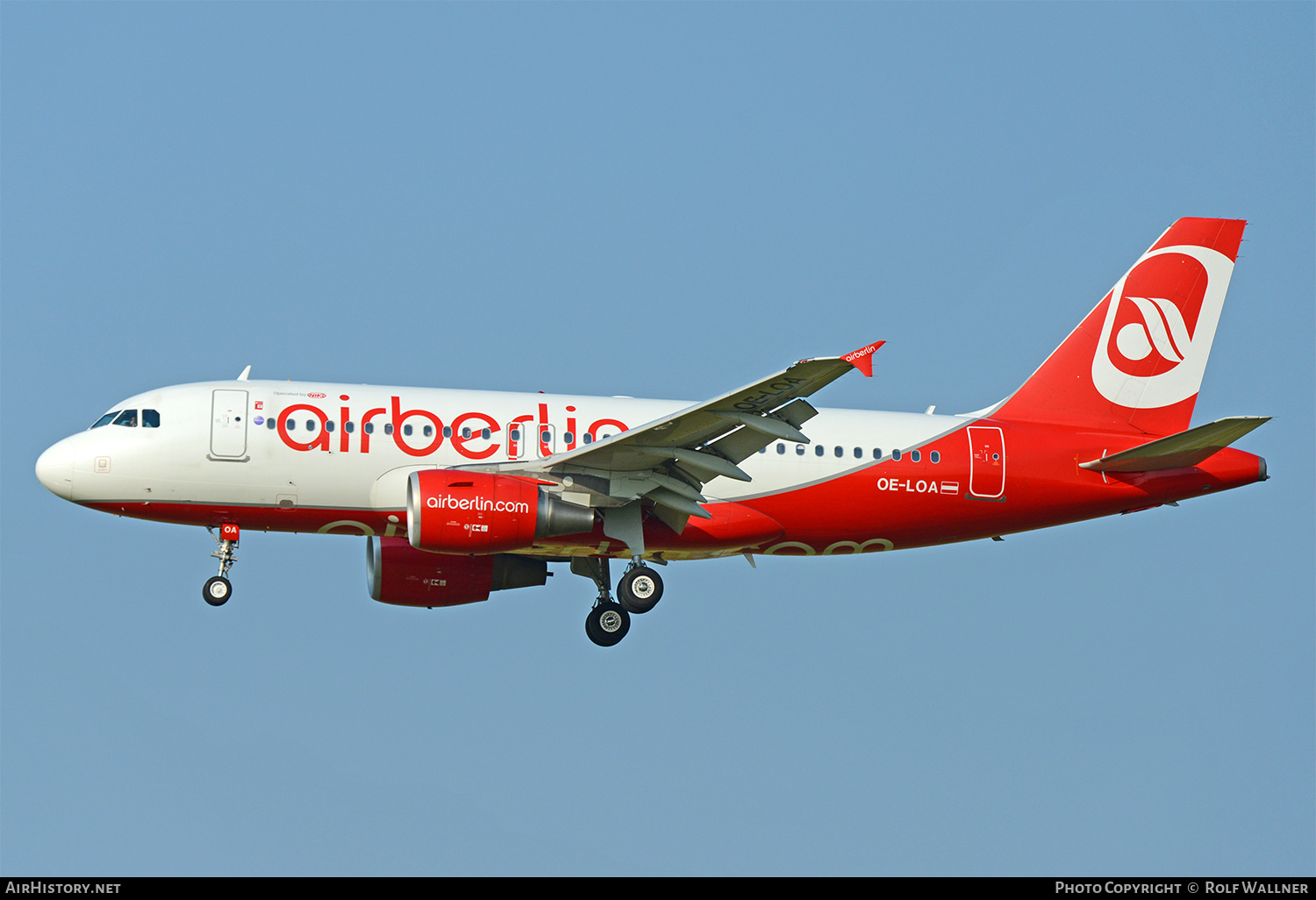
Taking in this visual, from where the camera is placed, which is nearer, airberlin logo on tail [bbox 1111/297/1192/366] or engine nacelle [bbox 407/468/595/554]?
engine nacelle [bbox 407/468/595/554]

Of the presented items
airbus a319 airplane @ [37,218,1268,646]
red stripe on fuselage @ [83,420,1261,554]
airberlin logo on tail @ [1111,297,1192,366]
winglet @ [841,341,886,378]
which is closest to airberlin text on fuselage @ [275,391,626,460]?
airbus a319 airplane @ [37,218,1268,646]

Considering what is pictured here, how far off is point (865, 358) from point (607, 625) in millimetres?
10541

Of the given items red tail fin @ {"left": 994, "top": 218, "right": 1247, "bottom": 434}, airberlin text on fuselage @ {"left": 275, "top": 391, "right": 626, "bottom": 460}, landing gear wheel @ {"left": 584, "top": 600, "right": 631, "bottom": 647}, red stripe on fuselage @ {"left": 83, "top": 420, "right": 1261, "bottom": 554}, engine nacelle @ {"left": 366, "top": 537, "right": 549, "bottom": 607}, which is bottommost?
landing gear wheel @ {"left": 584, "top": 600, "right": 631, "bottom": 647}

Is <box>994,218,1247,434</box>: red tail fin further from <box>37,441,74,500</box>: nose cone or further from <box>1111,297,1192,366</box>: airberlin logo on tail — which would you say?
<box>37,441,74,500</box>: nose cone

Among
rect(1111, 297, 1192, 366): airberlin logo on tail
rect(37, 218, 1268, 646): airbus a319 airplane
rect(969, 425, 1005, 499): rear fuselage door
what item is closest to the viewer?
rect(37, 218, 1268, 646): airbus a319 airplane

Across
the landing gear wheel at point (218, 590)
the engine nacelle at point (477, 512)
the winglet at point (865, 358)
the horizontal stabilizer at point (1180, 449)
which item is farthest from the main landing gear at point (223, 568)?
the horizontal stabilizer at point (1180, 449)

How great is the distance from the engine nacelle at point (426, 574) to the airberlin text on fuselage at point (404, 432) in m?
3.51

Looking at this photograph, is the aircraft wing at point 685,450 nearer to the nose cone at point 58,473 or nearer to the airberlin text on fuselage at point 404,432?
the airberlin text on fuselage at point 404,432

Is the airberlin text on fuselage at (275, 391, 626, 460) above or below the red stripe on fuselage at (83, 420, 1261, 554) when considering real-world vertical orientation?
above

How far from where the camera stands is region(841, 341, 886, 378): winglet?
22.2 metres

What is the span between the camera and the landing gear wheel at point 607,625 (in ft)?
100

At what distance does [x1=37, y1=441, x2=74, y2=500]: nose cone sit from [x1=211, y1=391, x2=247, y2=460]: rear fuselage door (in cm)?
270

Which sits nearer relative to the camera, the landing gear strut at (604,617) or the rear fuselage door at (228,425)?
the rear fuselage door at (228,425)

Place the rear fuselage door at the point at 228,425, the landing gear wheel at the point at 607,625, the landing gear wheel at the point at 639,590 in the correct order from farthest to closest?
the landing gear wheel at the point at 607,625 → the landing gear wheel at the point at 639,590 → the rear fuselage door at the point at 228,425
